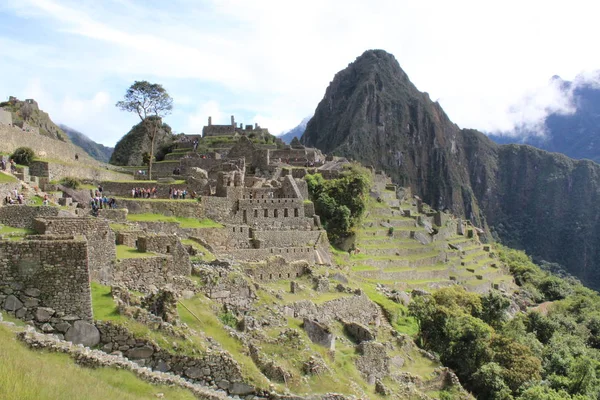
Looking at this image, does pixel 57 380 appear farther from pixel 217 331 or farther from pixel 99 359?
pixel 217 331

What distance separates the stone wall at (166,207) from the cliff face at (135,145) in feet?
98.8

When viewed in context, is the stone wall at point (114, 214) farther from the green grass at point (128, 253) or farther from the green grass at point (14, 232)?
the green grass at point (14, 232)

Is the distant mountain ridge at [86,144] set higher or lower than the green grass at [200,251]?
Answer: higher

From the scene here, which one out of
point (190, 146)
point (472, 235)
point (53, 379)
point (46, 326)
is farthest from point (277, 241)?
point (472, 235)

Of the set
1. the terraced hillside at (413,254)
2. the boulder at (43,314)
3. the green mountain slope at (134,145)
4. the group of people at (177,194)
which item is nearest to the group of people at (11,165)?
the group of people at (177,194)

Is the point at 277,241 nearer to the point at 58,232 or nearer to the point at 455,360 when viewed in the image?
the point at 455,360

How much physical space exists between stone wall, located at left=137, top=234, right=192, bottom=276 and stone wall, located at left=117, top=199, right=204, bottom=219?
9271 mm

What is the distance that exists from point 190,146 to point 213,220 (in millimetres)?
29458

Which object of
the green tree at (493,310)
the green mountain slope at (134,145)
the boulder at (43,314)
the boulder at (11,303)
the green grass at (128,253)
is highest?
the green mountain slope at (134,145)

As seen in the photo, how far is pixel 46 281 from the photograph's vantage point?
40.8 ft

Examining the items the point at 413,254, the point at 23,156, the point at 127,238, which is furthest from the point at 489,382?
the point at 23,156

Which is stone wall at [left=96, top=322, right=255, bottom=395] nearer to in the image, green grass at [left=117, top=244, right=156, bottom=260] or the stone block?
green grass at [left=117, top=244, right=156, bottom=260]

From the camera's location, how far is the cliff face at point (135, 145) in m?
60.2

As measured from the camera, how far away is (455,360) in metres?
32.7
